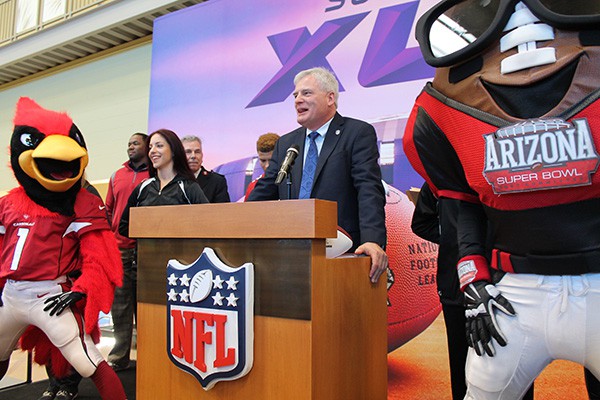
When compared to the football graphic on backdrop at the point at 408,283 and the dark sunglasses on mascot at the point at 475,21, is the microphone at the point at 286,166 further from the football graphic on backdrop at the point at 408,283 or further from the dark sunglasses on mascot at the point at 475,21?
the football graphic on backdrop at the point at 408,283

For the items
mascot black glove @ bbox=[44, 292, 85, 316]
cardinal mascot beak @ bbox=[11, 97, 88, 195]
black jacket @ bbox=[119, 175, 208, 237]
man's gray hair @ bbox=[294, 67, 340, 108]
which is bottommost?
mascot black glove @ bbox=[44, 292, 85, 316]

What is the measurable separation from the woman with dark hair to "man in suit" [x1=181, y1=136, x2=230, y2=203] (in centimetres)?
63

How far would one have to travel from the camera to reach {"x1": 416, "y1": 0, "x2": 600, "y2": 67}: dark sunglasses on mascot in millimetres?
1032

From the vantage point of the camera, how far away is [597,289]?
3.31 feet

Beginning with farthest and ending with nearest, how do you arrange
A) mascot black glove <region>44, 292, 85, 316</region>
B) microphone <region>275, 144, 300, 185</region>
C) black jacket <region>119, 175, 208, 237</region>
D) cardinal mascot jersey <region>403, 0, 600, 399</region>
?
black jacket <region>119, 175, 208, 237</region>, mascot black glove <region>44, 292, 85, 316</region>, microphone <region>275, 144, 300, 185</region>, cardinal mascot jersey <region>403, 0, 600, 399</region>

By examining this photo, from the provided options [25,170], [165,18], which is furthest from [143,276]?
[165,18]

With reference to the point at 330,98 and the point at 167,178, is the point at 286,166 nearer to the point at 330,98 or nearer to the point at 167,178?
the point at 330,98

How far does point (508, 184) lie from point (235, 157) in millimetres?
3516

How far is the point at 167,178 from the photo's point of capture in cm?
280

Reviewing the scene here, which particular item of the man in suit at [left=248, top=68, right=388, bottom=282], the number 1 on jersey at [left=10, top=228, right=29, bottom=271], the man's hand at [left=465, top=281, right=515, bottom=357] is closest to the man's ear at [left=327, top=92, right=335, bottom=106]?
the man in suit at [left=248, top=68, right=388, bottom=282]

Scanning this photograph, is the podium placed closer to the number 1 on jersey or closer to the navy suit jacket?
the navy suit jacket

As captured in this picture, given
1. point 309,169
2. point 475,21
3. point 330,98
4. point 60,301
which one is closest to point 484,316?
point 475,21

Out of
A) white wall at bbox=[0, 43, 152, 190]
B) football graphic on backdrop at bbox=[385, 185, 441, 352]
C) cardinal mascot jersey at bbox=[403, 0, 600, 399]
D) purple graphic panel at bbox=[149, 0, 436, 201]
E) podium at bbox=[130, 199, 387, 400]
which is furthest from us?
white wall at bbox=[0, 43, 152, 190]

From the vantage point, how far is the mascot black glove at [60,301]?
2.20m
